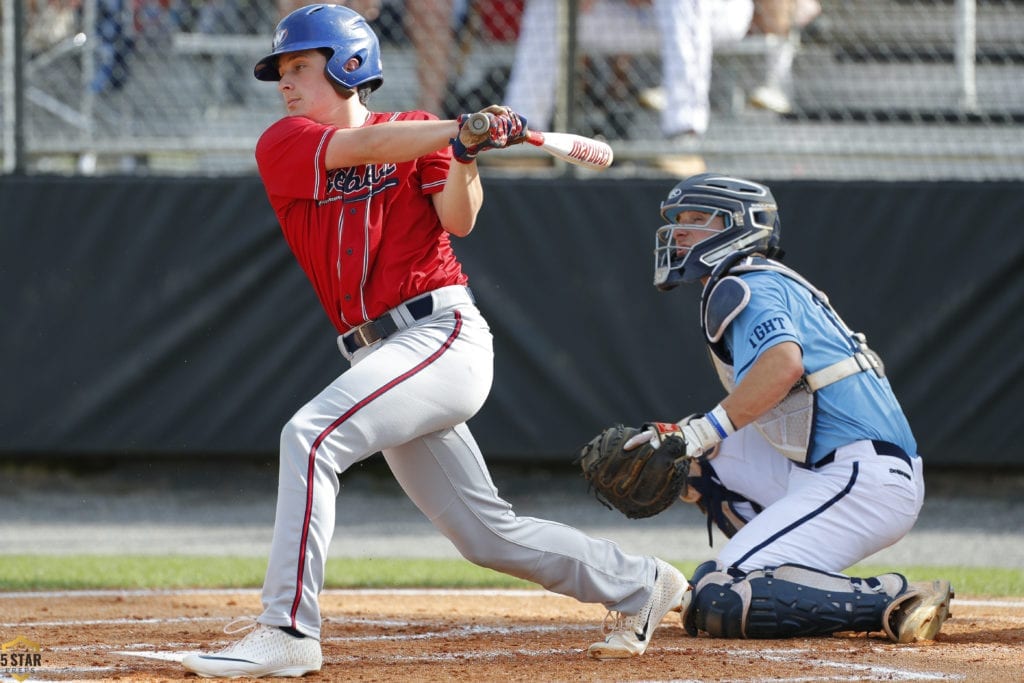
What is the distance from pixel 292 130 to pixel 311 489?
1003mm

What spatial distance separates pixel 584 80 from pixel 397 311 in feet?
16.1

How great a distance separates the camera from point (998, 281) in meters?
7.52

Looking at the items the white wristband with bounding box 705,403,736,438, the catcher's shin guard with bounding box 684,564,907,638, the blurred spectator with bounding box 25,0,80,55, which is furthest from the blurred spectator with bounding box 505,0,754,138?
the catcher's shin guard with bounding box 684,564,907,638

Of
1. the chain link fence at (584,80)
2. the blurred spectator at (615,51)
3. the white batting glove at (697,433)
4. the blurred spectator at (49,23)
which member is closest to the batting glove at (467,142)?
the white batting glove at (697,433)

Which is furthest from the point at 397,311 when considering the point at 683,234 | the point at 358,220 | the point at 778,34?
the point at 778,34

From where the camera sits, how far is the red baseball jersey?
3.62 metres

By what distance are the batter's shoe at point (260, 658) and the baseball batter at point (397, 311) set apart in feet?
0.05

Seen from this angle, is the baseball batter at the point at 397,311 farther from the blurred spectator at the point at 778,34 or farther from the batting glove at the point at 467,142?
the blurred spectator at the point at 778,34

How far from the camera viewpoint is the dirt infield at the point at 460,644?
3.46 meters

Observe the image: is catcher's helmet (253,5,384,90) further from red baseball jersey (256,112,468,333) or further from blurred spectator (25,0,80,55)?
blurred spectator (25,0,80,55)

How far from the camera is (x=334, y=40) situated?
371cm

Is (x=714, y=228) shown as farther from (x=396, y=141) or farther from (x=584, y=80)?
(x=584, y=80)

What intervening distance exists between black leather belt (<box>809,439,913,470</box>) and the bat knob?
1689mm

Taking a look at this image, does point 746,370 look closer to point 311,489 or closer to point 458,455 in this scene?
point 458,455
